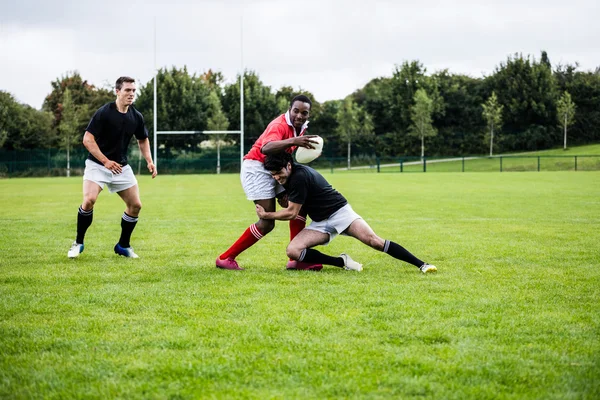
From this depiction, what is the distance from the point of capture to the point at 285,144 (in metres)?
5.93

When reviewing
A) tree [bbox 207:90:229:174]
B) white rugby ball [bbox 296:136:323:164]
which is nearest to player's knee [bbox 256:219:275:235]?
white rugby ball [bbox 296:136:323:164]

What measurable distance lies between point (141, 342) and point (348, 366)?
1.28m

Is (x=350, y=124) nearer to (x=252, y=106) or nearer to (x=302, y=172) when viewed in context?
(x=252, y=106)

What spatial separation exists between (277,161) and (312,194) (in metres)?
0.61

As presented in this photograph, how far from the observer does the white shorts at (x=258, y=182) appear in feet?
21.9

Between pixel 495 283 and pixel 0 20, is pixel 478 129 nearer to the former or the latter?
pixel 0 20

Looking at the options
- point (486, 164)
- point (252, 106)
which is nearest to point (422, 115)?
point (486, 164)

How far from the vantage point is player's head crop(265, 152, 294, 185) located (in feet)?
20.4

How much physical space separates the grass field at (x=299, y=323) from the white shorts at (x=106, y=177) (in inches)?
34.1

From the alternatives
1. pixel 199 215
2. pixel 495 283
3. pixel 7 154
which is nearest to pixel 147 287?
pixel 495 283

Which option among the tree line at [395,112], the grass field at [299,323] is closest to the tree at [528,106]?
the tree line at [395,112]

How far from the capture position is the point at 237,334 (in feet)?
13.2

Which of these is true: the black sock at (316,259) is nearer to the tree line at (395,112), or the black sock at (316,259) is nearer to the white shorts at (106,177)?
the white shorts at (106,177)

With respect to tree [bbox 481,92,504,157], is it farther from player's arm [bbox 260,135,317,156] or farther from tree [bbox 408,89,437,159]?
player's arm [bbox 260,135,317,156]
